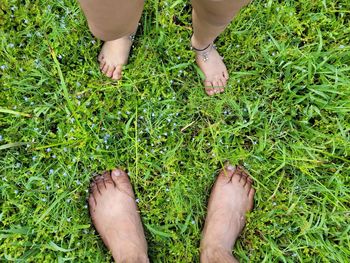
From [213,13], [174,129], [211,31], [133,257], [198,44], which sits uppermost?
[213,13]

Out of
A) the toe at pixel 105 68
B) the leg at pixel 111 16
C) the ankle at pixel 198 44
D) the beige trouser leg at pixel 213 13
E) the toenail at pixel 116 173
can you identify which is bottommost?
the toenail at pixel 116 173

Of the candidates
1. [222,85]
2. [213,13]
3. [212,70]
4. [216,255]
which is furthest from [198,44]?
[216,255]

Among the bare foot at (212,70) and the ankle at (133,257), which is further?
the bare foot at (212,70)

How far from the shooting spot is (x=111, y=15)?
1.31m

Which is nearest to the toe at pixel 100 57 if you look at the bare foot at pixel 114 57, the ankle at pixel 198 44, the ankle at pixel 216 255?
the bare foot at pixel 114 57

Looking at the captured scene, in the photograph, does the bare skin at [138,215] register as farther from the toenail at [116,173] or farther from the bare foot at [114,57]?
the bare foot at [114,57]

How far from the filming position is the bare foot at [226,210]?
2.09m

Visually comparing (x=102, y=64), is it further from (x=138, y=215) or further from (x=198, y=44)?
(x=138, y=215)

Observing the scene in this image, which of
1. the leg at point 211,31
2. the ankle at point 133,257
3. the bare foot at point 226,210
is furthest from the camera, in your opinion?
the bare foot at point 226,210

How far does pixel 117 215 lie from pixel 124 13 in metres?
1.18

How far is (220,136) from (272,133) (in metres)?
0.31

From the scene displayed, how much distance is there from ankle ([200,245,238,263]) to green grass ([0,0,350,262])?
73 mm

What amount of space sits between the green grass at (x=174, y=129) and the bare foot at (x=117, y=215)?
0.06 meters

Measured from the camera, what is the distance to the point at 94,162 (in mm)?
2084
